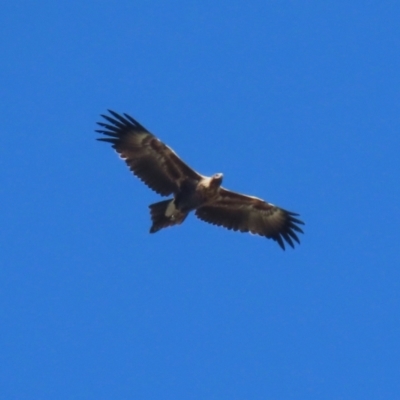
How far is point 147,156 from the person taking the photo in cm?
2116

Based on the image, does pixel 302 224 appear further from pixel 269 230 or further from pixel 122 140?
pixel 122 140

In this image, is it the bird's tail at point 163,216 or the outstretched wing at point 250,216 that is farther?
the outstretched wing at point 250,216

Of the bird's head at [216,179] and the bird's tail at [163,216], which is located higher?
the bird's head at [216,179]

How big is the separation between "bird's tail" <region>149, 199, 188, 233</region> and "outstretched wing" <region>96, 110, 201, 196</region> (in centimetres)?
48

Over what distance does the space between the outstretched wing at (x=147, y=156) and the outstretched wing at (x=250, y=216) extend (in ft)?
3.06

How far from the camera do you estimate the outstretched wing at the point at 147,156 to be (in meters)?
21.0

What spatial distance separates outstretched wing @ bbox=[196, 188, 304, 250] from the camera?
71.4 ft

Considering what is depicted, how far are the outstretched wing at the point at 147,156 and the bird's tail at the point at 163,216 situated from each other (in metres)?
0.48

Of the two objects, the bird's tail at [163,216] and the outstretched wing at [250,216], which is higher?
the outstretched wing at [250,216]

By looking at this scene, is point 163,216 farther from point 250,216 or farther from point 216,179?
point 250,216

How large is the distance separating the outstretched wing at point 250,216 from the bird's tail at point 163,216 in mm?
1087

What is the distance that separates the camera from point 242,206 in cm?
2195

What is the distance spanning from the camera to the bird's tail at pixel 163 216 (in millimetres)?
20531

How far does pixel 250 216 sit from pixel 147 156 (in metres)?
2.44
